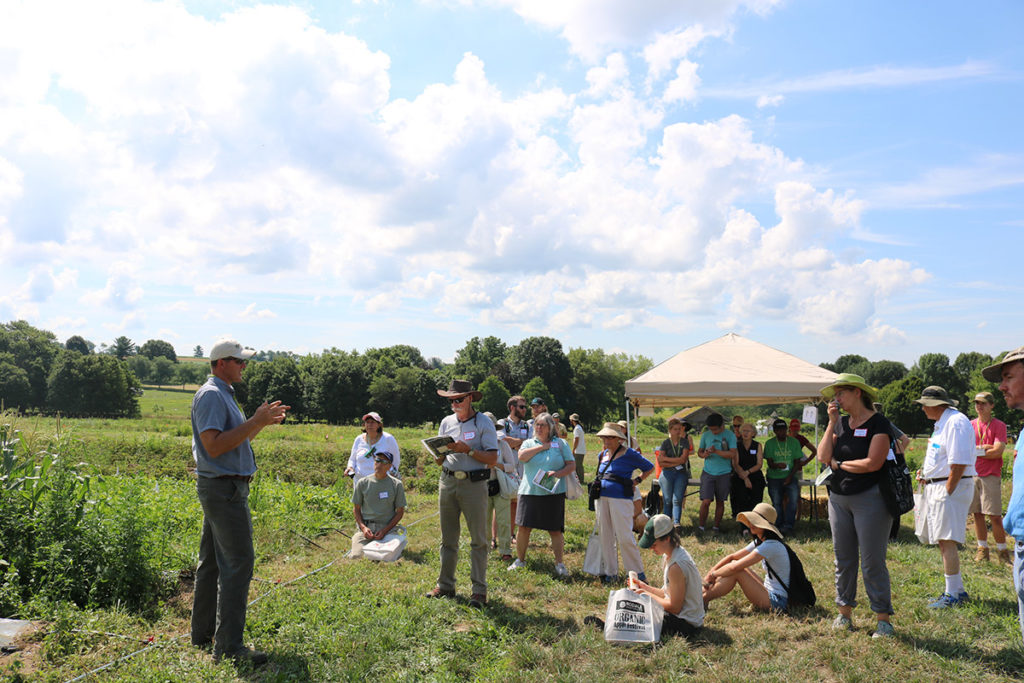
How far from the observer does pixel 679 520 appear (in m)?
9.55

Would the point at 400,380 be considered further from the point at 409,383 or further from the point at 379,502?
the point at 379,502

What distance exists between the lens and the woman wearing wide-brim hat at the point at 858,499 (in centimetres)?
489

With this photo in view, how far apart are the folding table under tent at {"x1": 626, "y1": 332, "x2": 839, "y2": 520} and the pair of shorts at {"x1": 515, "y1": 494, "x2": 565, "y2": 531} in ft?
9.19

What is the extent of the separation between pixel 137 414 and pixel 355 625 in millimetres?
66126

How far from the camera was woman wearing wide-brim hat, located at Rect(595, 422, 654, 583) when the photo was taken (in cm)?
678

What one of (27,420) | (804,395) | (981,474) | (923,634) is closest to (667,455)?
(804,395)

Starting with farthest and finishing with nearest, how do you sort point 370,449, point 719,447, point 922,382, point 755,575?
point 922,382
point 719,447
point 370,449
point 755,575

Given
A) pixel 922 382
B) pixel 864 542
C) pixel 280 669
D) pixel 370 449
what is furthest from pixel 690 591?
pixel 922 382

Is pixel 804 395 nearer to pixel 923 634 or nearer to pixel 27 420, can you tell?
pixel 923 634

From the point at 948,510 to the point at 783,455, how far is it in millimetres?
3573

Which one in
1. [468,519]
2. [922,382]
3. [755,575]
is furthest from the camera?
[922,382]

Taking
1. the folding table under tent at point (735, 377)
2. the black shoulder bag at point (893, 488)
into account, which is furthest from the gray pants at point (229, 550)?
the folding table under tent at point (735, 377)

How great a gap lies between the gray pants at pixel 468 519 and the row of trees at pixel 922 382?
39.1 meters

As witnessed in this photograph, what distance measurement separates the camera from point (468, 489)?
5.75m
